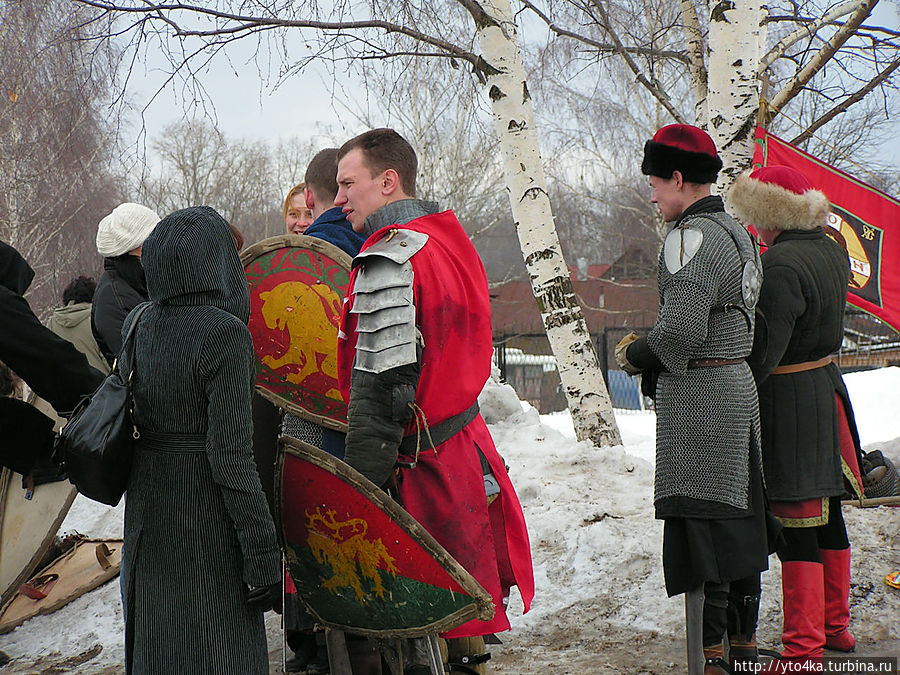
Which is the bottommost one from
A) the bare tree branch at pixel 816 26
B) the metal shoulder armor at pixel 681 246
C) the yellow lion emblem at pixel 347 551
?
the yellow lion emblem at pixel 347 551

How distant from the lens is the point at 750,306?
3047 millimetres

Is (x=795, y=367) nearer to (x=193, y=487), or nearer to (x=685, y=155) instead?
(x=685, y=155)

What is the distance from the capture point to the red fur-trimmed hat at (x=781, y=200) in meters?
3.34

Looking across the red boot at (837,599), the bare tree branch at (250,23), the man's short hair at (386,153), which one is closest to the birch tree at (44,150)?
the bare tree branch at (250,23)

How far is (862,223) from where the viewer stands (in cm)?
464

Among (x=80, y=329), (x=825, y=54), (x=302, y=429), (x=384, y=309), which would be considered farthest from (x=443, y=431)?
(x=825, y=54)

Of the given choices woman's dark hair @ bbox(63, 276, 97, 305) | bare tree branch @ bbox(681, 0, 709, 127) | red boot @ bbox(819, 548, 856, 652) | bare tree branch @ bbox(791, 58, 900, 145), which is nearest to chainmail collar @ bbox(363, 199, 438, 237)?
red boot @ bbox(819, 548, 856, 652)

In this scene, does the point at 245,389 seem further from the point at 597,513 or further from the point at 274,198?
the point at 274,198

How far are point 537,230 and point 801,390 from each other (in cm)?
306

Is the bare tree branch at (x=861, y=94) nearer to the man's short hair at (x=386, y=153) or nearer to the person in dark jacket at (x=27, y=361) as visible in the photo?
the man's short hair at (x=386, y=153)

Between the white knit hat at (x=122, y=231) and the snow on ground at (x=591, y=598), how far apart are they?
1838 millimetres

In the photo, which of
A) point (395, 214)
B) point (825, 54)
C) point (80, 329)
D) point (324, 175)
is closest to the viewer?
point (395, 214)

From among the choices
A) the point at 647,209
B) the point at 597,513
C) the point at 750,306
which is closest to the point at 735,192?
the point at 750,306

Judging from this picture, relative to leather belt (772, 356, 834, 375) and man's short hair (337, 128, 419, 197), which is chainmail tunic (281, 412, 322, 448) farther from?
leather belt (772, 356, 834, 375)
